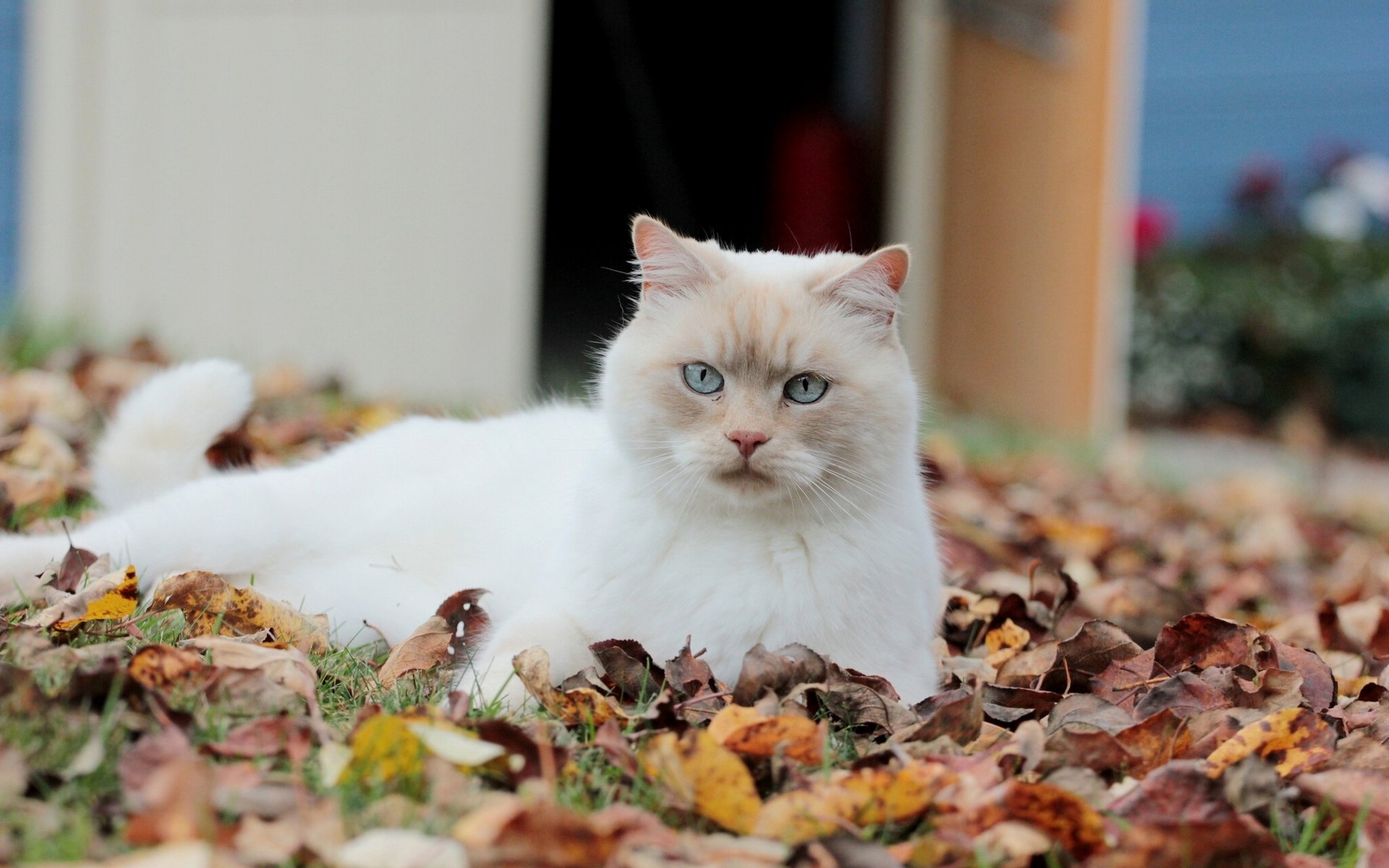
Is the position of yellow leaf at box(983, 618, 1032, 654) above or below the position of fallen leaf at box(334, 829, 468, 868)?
below

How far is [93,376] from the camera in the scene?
3633 mm

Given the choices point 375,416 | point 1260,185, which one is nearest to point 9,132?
point 375,416

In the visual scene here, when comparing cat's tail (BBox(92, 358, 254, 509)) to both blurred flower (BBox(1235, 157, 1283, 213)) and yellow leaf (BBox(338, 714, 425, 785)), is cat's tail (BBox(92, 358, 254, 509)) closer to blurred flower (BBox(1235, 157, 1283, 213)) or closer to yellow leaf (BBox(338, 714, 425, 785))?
→ yellow leaf (BBox(338, 714, 425, 785))

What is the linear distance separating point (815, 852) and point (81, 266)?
16.3 ft

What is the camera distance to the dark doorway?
841cm

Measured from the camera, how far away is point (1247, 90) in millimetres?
12586

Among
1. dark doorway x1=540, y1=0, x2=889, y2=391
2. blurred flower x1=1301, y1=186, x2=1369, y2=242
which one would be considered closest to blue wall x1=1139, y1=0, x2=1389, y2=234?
blurred flower x1=1301, y1=186, x2=1369, y2=242

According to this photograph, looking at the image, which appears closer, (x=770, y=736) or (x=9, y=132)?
(x=770, y=736)

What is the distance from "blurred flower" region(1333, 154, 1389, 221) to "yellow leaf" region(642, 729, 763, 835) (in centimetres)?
1248

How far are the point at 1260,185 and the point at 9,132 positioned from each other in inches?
425

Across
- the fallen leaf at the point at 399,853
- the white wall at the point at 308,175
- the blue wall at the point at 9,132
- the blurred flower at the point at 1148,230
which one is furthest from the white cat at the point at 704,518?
the blurred flower at the point at 1148,230

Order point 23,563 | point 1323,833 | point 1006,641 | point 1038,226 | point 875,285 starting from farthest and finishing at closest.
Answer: point 1038,226
point 1006,641
point 23,563
point 875,285
point 1323,833

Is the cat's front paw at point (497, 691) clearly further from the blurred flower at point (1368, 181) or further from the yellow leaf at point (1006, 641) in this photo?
the blurred flower at point (1368, 181)

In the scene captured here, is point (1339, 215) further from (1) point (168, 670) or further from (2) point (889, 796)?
(1) point (168, 670)
